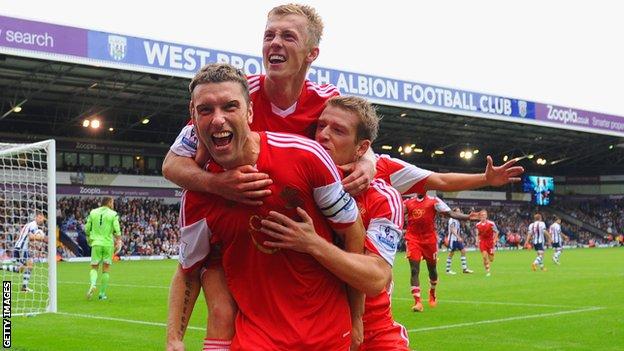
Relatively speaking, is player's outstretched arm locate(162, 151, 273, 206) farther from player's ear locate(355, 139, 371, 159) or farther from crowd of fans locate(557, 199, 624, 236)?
crowd of fans locate(557, 199, 624, 236)

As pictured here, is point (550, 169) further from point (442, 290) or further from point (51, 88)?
point (442, 290)

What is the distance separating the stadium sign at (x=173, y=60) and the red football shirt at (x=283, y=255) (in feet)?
77.6

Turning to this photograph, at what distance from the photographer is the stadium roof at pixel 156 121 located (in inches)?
1330

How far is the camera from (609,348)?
32.9 ft

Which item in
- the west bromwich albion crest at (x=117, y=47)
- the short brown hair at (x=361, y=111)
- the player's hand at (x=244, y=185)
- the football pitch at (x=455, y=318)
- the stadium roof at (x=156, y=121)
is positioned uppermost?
the west bromwich albion crest at (x=117, y=47)

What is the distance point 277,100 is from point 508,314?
10352 mm

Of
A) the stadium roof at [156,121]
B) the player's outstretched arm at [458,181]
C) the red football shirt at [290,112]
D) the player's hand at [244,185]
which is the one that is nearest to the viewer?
the player's hand at [244,185]

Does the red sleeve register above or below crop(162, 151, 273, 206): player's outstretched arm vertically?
below

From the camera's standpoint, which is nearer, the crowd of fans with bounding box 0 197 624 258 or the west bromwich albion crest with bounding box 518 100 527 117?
the crowd of fans with bounding box 0 197 624 258

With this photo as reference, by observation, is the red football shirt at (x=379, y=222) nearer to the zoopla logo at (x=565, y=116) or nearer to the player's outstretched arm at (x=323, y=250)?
the player's outstretched arm at (x=323, y=250)

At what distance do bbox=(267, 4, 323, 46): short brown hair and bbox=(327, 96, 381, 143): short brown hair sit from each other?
1.72 feet

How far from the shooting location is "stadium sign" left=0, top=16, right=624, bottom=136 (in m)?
27.7

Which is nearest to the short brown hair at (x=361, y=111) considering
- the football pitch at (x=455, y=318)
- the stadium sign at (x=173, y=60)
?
the football pitch at (x=455, y=318)

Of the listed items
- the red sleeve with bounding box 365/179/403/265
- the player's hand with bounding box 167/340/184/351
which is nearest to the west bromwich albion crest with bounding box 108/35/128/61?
the red sleeve with bounding box 365/179/403/265
